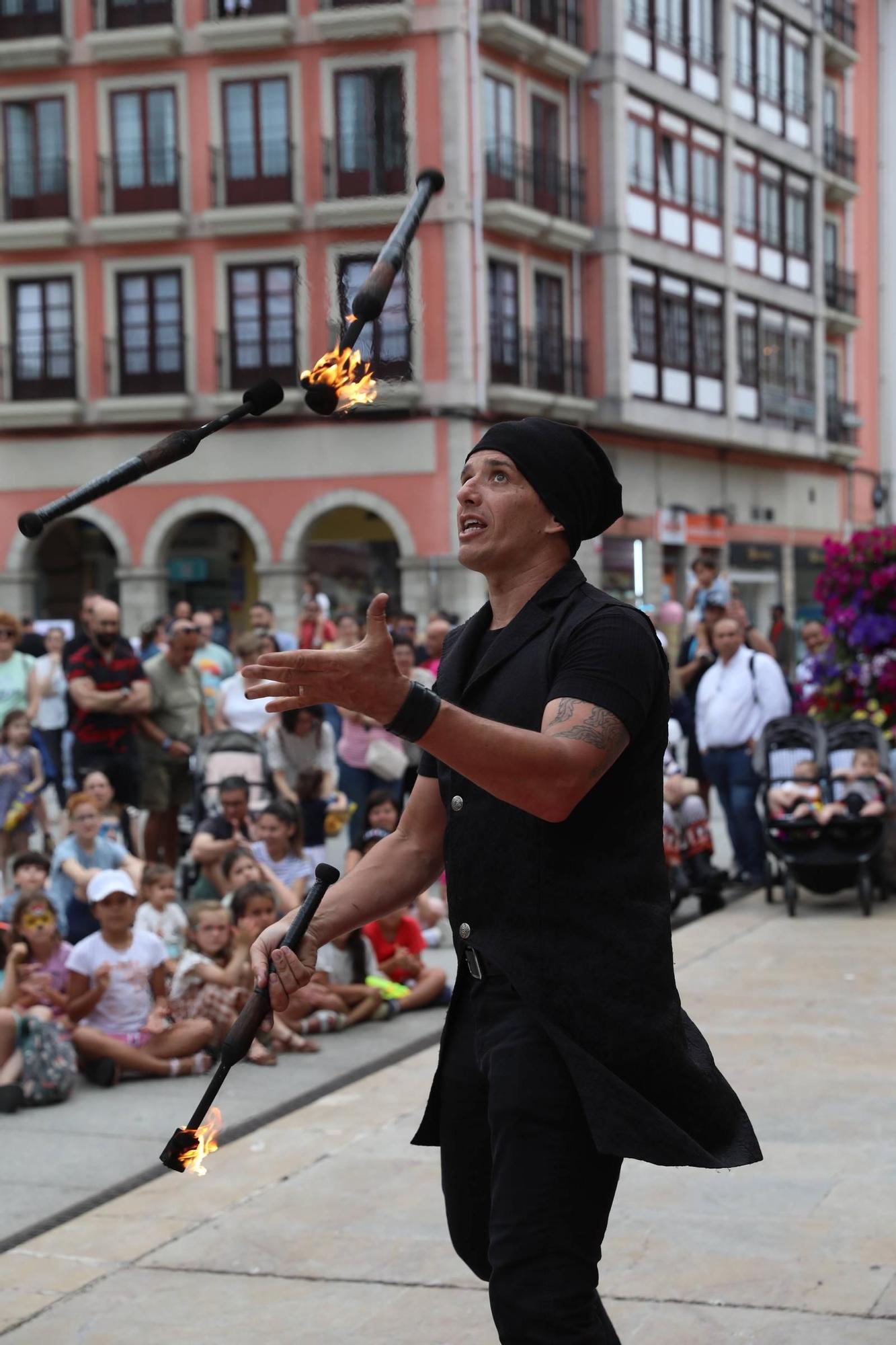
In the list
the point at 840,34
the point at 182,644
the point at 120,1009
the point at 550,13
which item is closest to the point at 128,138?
the point at 550,13

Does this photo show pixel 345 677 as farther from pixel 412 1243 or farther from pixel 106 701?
pixel 106 701

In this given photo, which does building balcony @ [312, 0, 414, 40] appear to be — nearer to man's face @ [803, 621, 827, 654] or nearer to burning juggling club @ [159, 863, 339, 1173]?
man's face @ [803, 621, 827, 654]

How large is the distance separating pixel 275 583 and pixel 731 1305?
90.4 feet

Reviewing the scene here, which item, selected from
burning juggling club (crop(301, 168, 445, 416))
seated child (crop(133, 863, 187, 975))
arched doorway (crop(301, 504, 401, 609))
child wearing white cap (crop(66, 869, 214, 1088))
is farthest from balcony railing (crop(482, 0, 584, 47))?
burning juggling club (crop(301, 168, 445, 416))

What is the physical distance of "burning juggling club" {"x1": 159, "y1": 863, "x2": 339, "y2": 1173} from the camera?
3.50m

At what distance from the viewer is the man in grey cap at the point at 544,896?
10.3ft

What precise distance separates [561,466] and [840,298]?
43313mm

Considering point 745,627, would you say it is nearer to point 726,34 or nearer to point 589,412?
point 589,412

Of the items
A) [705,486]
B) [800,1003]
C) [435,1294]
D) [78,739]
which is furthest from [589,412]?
[435,1294]

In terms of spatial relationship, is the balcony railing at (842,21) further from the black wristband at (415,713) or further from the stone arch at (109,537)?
the black wristband at (415,713)

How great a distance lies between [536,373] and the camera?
3225cm

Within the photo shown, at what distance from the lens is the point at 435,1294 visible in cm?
502

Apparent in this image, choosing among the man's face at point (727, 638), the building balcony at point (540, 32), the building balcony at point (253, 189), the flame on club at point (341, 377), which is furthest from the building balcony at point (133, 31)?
the flame on club at point (341, 377)

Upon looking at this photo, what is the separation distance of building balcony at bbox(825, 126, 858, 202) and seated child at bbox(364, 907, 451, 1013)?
37.3m
